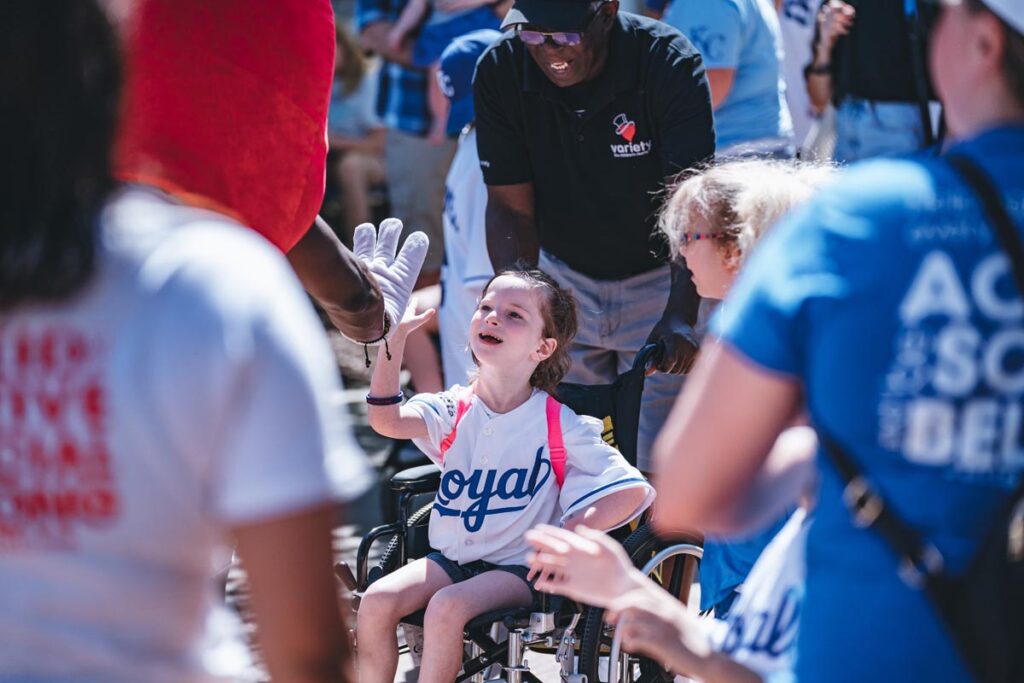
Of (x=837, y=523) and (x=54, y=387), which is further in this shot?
(x=837, y=523)

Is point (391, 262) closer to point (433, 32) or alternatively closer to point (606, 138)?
point (606, 138)

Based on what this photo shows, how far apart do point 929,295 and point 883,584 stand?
0.99ft

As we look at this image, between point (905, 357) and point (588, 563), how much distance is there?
542mm

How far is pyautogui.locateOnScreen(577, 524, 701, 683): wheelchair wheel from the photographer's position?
3.24 meters

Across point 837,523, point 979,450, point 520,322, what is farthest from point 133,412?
point 520,322

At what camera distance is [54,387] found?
1.30 metres

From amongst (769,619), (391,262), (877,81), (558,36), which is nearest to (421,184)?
(877,81)

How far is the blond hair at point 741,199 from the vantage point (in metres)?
2.66

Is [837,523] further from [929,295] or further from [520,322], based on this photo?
[520,322]

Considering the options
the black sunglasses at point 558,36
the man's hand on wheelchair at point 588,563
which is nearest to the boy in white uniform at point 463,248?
the black sunglasses at point 558,36

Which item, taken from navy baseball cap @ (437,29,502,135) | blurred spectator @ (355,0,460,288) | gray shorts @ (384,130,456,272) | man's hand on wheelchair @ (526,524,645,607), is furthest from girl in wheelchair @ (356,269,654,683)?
gray shorts @ (384,130,456,272)

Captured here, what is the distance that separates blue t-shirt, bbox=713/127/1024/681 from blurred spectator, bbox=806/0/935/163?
3.73 m

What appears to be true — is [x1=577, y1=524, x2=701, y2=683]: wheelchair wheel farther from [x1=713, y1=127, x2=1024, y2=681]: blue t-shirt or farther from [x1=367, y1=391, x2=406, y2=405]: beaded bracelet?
[x1=713, y1=127, x2=1024, y2=681]: blue t-shirt

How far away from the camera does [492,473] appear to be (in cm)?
353
